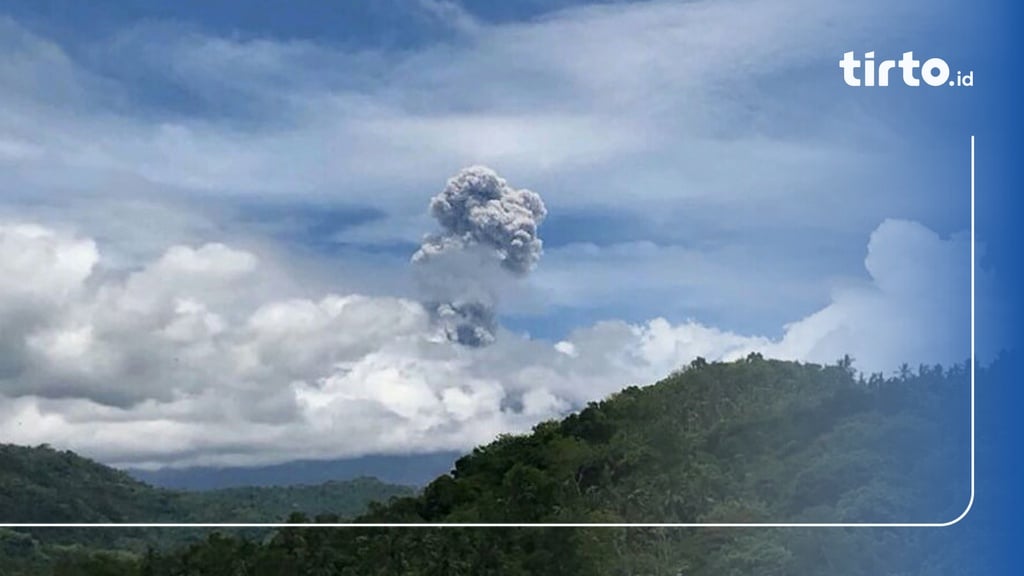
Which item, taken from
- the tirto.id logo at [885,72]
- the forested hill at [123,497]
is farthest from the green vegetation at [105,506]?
the tirto.id logo at [885,72]

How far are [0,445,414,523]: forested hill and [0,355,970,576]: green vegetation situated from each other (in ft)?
0.25

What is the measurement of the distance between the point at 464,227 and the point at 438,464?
64 centimetres

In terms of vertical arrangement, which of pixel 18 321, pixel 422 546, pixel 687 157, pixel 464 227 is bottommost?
pixel 422 546

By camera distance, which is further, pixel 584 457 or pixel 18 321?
pixel 584 457

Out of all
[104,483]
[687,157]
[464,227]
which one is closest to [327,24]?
[464,227]

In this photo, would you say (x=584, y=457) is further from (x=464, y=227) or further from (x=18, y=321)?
(x=18, y=321)

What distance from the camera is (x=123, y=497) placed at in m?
3.77

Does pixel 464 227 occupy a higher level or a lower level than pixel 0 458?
higher

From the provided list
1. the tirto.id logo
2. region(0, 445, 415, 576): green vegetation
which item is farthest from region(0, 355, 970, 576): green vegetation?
the tirto.id logo

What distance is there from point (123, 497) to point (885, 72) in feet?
7.67

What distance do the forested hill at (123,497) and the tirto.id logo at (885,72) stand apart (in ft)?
5.42

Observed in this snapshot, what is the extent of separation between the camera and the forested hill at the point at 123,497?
3.76 metres

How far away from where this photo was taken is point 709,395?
158 inches

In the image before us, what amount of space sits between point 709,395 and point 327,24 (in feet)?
4.79
